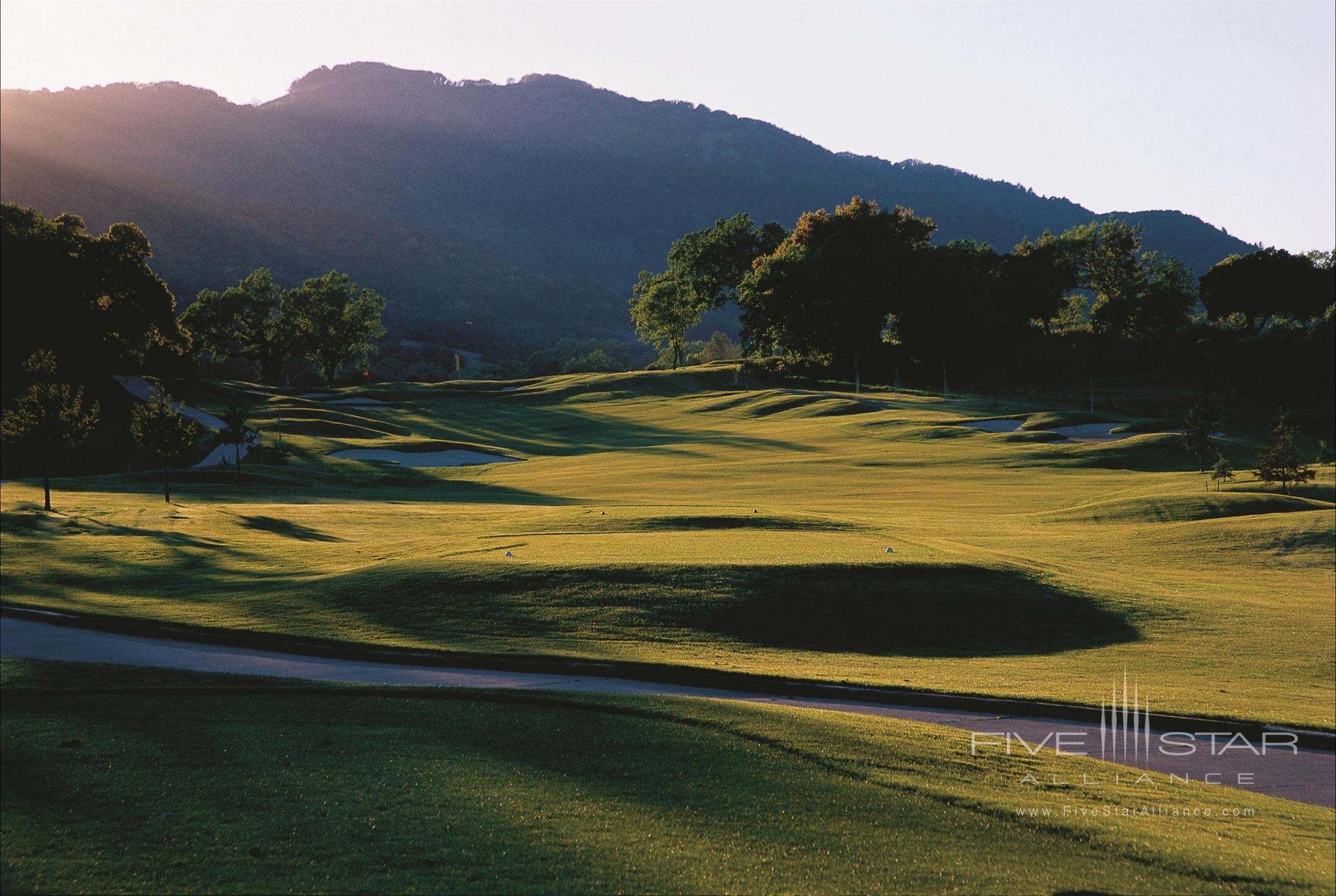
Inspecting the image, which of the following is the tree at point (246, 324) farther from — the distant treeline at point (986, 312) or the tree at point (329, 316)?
→ the distant treeline at point (986, 312)

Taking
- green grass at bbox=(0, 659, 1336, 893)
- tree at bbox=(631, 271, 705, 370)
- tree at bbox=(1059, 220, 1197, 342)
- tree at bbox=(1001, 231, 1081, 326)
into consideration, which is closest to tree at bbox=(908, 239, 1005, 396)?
tree at bbox=(1001, 231, 1081, 326)

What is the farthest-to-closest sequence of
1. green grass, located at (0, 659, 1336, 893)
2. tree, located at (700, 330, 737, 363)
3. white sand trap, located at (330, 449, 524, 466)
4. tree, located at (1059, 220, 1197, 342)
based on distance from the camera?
1. tree, located at (700, 330, 737, 363)
2. tree, located at (1059, 220, 1197, 342)
3. white sand trap, located at (330, 449, 524, 466)
4. green grass, located at (0, 659, 1336, 893)

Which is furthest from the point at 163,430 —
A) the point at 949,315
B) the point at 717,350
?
the point at 717,350

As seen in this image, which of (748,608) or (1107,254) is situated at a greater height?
(1107,254)

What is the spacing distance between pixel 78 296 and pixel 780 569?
205 feet

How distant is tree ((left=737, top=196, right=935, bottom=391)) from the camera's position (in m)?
90.9

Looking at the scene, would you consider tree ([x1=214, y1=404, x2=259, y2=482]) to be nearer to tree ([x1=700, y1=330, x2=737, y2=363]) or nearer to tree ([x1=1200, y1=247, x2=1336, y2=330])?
tree ([x1=1200, y1=247, x2=1336, y2=330])

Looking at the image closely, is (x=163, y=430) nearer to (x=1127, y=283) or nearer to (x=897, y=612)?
(x=897, y=612)

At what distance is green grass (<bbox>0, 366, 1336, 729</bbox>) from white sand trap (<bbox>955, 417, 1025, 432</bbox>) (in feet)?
46.2

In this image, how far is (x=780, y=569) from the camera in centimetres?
1969

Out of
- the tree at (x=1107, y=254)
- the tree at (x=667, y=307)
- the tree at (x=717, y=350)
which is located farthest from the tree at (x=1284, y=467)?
the tree at (x=717, y=350)

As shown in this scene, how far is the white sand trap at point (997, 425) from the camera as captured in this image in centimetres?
6362

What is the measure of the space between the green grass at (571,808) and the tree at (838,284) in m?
80.6

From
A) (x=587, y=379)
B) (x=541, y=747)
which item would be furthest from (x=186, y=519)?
(x=587, y=379)
